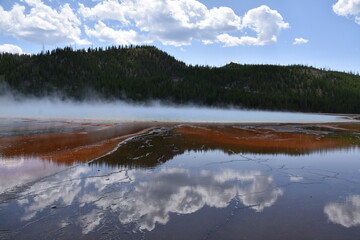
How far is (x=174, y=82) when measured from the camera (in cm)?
12544

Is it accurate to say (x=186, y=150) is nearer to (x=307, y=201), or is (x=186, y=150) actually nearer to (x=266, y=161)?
(x=266, y=161)

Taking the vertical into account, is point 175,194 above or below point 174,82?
below

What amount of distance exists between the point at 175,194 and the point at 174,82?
119 m

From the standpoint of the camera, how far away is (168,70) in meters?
157

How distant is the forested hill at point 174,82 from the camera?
341 ft

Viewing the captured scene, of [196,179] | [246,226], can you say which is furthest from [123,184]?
[246,226]

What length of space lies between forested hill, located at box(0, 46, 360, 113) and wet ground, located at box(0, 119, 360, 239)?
9008 centimetres

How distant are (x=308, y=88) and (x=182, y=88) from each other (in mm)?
55143

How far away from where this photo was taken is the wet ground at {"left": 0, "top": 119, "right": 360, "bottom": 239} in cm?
572

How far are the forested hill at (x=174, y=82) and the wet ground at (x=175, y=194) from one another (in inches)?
3547

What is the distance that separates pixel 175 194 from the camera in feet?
26.0

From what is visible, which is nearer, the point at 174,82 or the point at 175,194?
the point at 175,194

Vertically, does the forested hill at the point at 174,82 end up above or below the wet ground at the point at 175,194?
above

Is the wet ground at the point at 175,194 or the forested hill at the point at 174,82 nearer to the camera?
the wet ground at the point at 175,194
